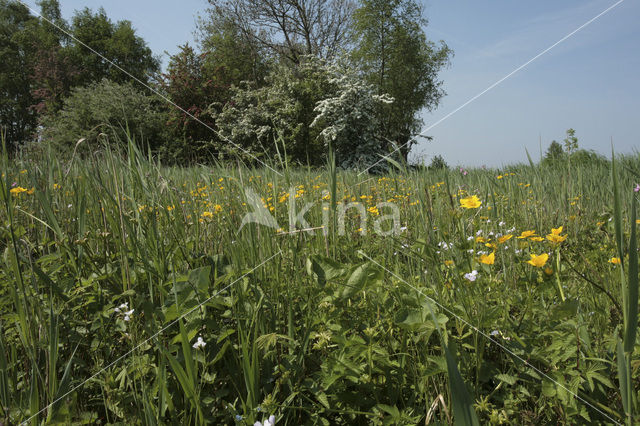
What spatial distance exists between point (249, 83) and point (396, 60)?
745cm

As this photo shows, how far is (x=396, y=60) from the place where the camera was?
56.9 feet

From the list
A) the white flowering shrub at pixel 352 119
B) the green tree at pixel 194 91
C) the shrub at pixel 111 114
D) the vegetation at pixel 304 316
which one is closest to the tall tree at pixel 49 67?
the shrub at pixel 111 114

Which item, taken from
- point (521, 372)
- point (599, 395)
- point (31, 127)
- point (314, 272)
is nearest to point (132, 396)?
point (314, 272)

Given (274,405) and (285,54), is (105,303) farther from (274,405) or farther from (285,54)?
(285,54)

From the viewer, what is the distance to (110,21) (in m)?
27.2

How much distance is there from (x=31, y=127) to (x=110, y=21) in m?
10.00

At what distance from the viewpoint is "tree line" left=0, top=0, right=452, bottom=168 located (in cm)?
1277

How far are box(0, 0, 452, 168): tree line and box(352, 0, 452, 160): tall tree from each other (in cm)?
5

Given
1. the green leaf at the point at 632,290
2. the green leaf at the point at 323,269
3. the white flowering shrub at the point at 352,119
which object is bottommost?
the green leaf at the point at 323,269

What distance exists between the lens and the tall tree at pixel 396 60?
54.7 ft

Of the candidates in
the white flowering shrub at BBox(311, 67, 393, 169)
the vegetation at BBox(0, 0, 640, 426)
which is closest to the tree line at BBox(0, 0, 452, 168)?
the white flowering shrub at BBox(311, 67, 393, 169)

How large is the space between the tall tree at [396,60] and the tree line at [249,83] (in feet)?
0.17

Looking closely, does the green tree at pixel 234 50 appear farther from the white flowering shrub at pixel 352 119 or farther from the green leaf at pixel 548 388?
the green leaf at pixel 548 388

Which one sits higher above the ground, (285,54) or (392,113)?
(285,54)
